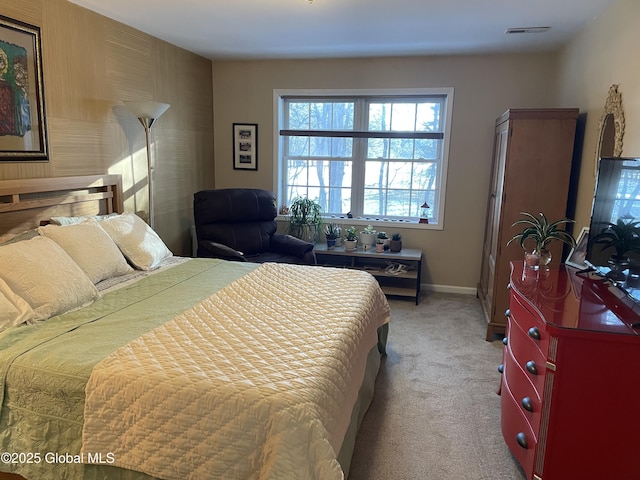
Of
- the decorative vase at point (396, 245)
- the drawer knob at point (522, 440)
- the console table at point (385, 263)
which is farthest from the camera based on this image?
the decorative vase at point (396, 245)

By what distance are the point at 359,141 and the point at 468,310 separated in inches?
82.1

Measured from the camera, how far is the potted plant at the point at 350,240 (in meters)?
4.59

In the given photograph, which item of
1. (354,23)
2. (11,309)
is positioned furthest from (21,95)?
(354,23)

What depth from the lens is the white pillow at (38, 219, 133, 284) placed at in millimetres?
2457

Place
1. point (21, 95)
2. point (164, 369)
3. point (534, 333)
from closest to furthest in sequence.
A: point (164, 369) → point (534, 333) → point (21, 95)

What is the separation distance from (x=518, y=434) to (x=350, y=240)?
284cm

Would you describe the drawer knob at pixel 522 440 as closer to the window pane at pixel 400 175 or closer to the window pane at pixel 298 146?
the window pane at pixel 400 175

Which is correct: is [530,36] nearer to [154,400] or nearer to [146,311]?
[146,311]

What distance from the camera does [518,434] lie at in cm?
197

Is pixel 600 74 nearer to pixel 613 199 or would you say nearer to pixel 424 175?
pixel 613 199

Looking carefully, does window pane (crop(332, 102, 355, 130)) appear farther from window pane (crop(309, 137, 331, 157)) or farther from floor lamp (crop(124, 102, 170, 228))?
floor lamp (crop(124, 102, 170, 228))

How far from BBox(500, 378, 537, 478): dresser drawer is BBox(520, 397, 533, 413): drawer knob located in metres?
0.07

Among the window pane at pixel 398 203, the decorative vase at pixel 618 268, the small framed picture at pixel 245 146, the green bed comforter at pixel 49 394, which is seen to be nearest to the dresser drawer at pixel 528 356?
the decorative vase at pixel 618 268

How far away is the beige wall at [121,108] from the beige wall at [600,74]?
3.49 meters
